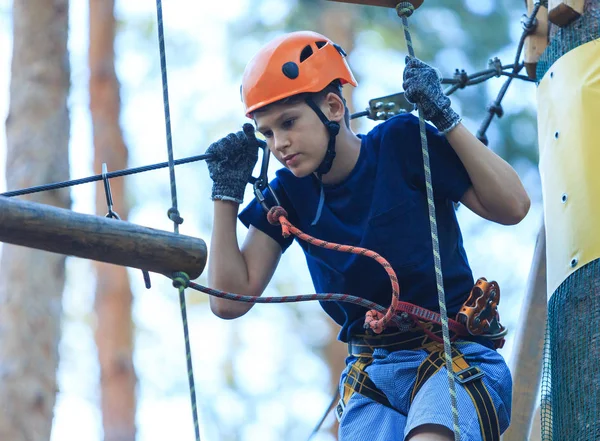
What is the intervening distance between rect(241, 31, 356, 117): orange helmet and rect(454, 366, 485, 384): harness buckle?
2.98 feet

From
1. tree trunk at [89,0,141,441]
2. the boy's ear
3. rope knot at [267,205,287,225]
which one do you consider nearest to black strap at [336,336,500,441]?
rope knot at [267,205,287,225]

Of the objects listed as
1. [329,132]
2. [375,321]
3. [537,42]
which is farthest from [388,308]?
[537,42]

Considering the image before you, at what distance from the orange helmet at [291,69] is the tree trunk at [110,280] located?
6042mm

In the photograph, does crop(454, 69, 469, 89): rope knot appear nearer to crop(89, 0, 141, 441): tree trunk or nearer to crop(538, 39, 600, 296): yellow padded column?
crop(538, 39, 600, 296): yellow padded column

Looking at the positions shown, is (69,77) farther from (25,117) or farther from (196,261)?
(196,261)

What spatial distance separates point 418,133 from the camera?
2.84m

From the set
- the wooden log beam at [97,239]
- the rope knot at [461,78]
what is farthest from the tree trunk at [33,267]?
the wooden log beam at [97,239]

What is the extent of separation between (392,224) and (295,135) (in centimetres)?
38

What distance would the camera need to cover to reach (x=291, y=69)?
282cm

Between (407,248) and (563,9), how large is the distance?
3.53 ft

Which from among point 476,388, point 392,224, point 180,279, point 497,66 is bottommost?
point 476,388

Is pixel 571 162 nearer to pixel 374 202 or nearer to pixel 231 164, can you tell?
pixel 374 202

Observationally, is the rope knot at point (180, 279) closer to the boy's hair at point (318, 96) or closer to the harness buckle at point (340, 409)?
the boy's hair at point (318, 96)

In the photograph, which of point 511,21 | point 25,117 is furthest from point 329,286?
point 511,21
